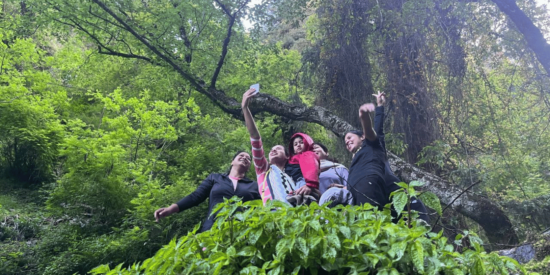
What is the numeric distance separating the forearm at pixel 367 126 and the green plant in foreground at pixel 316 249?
5.17 ft

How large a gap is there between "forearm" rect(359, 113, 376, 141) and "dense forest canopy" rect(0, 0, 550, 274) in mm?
1821

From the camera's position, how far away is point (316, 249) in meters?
1.25

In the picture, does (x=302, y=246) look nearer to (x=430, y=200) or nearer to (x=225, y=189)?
(x=430, y=200)

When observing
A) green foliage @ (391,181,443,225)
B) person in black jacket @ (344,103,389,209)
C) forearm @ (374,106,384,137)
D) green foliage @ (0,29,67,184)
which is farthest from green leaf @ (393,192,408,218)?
green foliage @ (0,29,67,184)

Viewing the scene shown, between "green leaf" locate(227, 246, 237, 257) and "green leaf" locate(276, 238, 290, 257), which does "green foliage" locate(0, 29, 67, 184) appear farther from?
"green leaf" locate(276, 238, 290, 257)

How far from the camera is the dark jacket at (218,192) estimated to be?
3.50 metres

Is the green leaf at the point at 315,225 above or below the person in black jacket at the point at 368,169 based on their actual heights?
below

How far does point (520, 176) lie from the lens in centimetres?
596

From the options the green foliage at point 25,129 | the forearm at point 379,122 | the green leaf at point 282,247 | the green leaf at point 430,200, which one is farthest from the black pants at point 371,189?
the green foliage at point 25,129

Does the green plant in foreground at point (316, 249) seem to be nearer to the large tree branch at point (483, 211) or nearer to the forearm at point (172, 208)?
the forearm at point (172, 208)

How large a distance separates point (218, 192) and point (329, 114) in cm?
330

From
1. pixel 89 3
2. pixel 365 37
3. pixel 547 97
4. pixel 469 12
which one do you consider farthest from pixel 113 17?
pixel 547 97

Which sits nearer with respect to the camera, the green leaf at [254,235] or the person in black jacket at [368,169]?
the green leaf at [254,235]

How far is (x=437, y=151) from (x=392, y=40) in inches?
76.3
